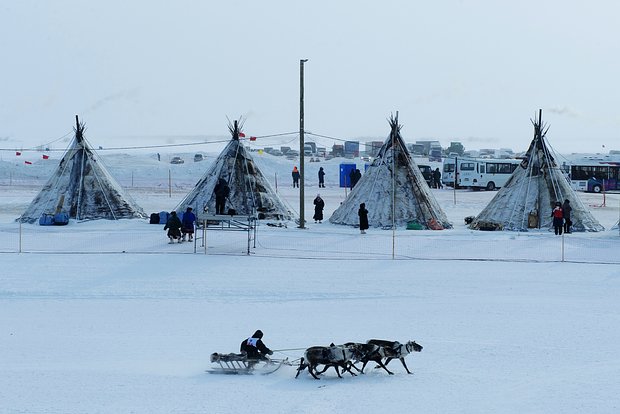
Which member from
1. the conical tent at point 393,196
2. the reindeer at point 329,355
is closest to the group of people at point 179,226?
the conical tent at point 393,196

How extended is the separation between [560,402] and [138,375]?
5963 mm

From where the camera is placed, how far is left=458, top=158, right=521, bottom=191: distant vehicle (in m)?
59.2

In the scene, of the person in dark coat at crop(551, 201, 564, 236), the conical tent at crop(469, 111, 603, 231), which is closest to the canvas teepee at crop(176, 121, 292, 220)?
the conical tent at crop(469, 111, 603, 231)

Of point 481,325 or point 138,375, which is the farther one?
point 481,325

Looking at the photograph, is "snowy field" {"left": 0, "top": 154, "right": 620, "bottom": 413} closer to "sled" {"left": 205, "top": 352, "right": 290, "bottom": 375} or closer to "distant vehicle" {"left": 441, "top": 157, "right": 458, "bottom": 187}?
"sled" {"left": 205, "top": 352, "right": 290, "bottom": 375}

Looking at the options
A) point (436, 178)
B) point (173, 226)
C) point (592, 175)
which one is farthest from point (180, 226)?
point (592, 175)

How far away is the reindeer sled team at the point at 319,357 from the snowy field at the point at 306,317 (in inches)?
7.4

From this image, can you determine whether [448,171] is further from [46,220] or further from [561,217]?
[46,220]

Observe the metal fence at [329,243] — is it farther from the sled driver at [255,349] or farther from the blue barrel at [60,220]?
the sled driver at [255,349]

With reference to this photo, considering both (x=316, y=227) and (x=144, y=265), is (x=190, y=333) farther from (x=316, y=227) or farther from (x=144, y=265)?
(x=316, y=227)

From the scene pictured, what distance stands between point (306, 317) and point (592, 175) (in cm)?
4705

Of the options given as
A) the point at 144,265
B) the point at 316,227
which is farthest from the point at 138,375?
the point at 316,227

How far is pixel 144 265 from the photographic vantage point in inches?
910

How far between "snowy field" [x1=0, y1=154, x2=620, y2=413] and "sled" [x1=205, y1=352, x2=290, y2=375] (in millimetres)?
166
